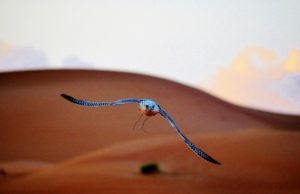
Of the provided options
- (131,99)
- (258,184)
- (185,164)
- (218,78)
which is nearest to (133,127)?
(131,99)

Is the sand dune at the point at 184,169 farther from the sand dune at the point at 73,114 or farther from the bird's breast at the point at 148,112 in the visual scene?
the bird's breast at the point at 148,112

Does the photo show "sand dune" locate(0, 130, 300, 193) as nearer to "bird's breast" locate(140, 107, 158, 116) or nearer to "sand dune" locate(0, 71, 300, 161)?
"sand dune" locate(0, 71, 300, 161)

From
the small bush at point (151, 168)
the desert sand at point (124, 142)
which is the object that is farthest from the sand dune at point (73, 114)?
the small bush at point (151, 168)

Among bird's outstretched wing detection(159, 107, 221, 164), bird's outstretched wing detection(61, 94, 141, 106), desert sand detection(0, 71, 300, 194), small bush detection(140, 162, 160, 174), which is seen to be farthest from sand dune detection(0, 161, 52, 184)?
bird's outstretched wing detection(159, 107, 221, 164)

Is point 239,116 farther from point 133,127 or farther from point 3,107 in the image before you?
point 3,107

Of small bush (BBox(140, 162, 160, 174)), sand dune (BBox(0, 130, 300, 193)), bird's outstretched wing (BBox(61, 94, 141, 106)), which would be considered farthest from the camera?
small bush (BBox(140, 162, 160, 174))

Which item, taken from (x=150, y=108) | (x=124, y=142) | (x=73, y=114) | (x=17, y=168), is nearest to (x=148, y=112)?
(x=150, y=108)

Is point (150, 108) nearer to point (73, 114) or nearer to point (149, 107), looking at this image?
point (149, 107)
